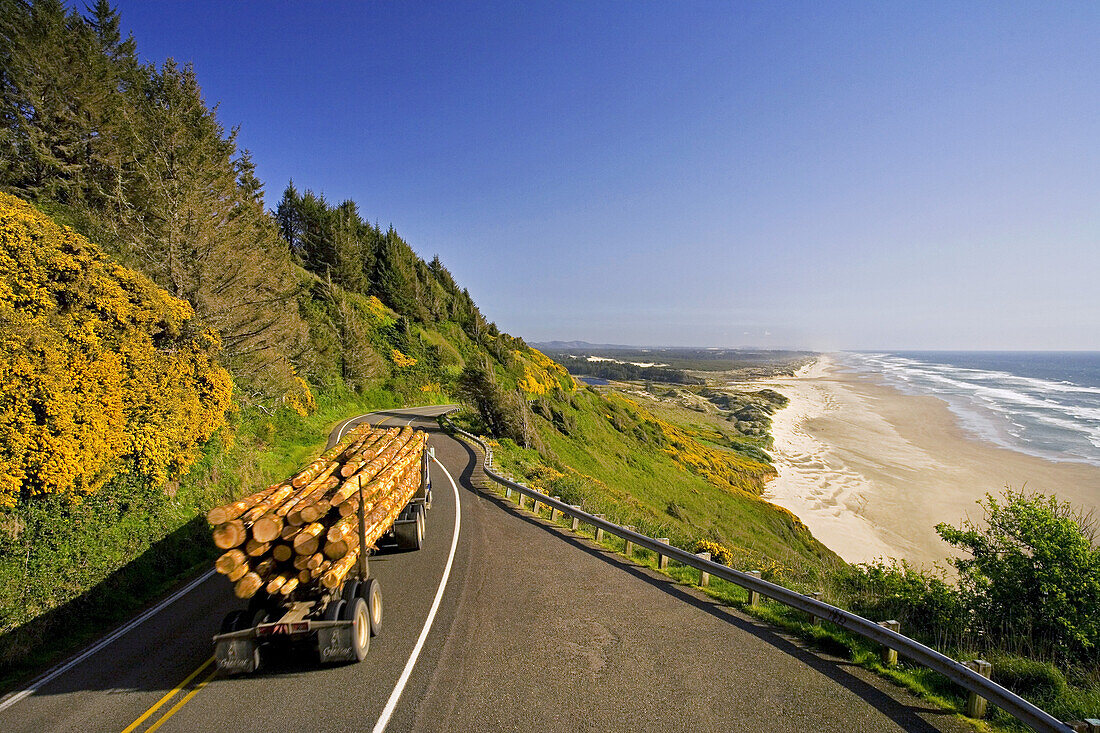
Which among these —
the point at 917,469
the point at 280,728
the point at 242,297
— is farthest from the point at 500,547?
the point at 917,469

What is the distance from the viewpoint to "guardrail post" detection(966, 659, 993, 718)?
5043 mm

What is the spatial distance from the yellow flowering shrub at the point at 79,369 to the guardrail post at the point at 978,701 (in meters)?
14.0

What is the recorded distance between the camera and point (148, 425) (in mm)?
11031

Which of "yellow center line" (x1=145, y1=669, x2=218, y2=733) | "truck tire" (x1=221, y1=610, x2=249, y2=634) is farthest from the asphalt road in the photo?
"truck tire" (x1=221, y1=610, x2=249, y2=634)

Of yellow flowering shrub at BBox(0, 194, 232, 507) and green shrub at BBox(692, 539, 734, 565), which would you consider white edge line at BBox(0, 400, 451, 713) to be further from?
green shrub at BBox(692, 539, 734, 565)

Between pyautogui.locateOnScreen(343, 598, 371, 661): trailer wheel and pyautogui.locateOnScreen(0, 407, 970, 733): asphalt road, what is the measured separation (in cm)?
22

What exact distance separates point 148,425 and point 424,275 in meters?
53.9

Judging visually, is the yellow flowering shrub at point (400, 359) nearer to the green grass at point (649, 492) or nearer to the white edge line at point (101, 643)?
the green grass at point (649, 492)

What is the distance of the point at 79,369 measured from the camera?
370 inches

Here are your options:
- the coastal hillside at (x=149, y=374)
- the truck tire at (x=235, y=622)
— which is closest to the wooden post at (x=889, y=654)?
the coastal hillside at (x=149, y=374)

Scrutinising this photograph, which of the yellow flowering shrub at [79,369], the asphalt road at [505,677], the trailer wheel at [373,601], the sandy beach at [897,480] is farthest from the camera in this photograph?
the sandy beach at [897,480]

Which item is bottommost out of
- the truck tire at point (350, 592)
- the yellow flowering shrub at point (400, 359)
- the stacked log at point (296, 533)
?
the truck tire at point (350, 592)

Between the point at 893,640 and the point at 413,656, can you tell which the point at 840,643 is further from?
the point at 413,656

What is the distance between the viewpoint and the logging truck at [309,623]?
595cm
